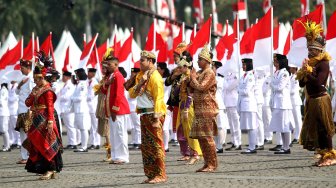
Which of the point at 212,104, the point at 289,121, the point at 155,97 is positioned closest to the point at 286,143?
the point at 289,121

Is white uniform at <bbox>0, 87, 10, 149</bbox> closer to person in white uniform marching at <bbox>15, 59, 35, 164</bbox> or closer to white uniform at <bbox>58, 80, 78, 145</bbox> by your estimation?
white uniform at <bbox>58, 80, 78, 145</bbox>

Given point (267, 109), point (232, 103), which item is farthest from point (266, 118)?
point (232, 103)

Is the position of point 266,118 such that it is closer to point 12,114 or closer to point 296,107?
point 296,107

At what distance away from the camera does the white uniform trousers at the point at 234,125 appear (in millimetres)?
20484

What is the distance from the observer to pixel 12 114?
23.2m

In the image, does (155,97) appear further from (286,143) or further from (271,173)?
(286,143)

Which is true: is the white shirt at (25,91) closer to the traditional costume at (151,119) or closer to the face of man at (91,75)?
the face of man at (91,75)

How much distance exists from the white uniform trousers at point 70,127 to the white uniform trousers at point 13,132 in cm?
123

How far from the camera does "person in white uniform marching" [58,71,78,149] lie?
22344 mm

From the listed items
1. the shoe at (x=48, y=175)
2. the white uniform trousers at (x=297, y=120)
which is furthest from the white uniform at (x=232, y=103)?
the shoe at (x=48, y=175)

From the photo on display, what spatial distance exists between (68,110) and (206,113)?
789 centimetres

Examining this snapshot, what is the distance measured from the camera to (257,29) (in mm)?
20766

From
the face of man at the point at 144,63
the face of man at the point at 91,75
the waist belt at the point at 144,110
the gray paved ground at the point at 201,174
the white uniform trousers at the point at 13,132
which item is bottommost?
the gray paved ground at the point at 201,174

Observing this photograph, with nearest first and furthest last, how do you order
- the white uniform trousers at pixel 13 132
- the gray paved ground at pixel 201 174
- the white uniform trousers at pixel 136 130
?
the gray paved ground at pixel 201 174
the white uniform trousers at pixel 136 130
the white uniform trousers at pixel 13 132
